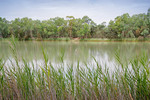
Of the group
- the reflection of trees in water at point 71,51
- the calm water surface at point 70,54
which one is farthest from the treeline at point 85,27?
the calm water surface at point 70,54

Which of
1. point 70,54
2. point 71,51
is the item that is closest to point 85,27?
point 71,51

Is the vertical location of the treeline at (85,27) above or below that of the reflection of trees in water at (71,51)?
above

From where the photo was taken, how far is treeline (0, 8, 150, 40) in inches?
1327

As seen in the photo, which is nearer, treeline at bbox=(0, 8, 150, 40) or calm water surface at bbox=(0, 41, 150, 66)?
calm water surface at bbox=(0, 41, 150, 66)

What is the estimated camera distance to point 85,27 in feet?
121

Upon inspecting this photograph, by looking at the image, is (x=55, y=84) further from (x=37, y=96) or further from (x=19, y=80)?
(x=19, y=80)

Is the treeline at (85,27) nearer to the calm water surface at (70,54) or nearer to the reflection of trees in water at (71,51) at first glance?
the reflection of trees in water at (71,51)

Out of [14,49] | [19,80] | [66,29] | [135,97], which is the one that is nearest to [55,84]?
[19,80]

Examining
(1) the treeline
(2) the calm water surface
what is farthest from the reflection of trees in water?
(1) the treeline

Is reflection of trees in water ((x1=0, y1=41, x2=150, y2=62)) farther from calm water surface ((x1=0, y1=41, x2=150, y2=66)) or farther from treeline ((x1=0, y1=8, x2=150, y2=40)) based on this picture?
treeline ((x1=0, y1=8, x2=150, y2=40))

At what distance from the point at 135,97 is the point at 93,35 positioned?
3883 centimetres

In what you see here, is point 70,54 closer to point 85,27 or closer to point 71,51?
point 71,51

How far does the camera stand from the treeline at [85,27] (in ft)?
111

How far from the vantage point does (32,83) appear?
75.3 inches
